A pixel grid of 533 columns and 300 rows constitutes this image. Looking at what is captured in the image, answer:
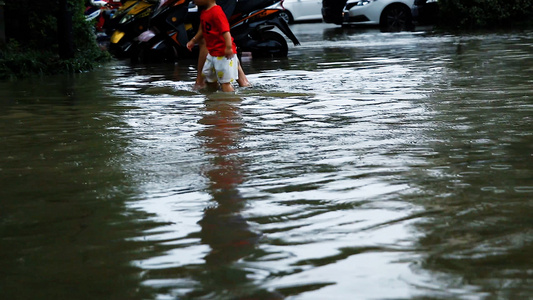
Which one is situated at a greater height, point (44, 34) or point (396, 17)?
point (44, 34)

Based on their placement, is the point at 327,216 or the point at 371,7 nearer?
the point at 327,216

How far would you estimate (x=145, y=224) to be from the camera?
4723 millimetres

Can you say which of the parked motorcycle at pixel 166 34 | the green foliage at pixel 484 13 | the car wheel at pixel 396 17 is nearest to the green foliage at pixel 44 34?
the parked motorcycle at pixel 166 34

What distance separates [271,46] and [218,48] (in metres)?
5.97

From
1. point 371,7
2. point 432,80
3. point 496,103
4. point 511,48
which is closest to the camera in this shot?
point 496,103

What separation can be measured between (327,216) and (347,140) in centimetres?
237

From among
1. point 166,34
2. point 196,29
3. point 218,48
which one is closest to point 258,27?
point 196,29

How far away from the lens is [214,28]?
11039mm

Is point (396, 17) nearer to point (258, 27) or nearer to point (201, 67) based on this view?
point (258, 27)

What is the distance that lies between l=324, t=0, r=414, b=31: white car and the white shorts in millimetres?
15933

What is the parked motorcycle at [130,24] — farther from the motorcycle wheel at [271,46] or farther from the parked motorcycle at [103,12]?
the parked motorcycle at [103,12]

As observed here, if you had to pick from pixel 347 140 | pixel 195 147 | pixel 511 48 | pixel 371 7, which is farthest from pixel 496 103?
pixel 371 7

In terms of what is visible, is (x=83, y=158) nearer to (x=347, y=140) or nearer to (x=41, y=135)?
(x=41, y=135)

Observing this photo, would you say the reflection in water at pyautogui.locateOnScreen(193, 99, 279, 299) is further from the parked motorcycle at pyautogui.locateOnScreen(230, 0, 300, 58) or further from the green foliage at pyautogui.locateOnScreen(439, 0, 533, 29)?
the green foliage at pyautogui.locateOnScreen(439, 0, 533, 29)
